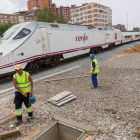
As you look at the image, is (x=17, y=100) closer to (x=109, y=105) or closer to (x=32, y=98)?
(x=32, y=98)

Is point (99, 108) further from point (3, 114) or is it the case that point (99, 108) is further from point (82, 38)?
point (82, 38)

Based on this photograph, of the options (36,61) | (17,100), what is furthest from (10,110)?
(36,61)

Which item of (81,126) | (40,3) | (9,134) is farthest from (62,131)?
(40,3)

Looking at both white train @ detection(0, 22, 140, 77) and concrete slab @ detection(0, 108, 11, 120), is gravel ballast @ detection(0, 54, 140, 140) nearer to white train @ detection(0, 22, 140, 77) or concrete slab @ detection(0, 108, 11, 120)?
concrete slab @ detection(0, 108, 11, 120)

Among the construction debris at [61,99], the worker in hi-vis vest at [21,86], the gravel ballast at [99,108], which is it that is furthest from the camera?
the construction debris at [61,99]

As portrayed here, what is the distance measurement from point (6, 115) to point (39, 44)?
6.33 m

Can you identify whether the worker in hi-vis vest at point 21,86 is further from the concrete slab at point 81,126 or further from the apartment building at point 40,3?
the apartment building at point 40,3

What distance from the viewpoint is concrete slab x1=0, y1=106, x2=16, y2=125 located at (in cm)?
425

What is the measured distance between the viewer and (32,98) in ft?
13.7

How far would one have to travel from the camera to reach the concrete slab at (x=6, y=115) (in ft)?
13.9

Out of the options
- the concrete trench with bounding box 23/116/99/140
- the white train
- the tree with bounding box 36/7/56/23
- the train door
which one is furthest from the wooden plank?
the tree with bounding box 36/7/56/23

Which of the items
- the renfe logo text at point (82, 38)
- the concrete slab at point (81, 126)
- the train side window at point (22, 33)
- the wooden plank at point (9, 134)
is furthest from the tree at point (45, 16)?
the wooden plank at point (9, 134)

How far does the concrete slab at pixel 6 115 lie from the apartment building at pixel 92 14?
67.7 meters

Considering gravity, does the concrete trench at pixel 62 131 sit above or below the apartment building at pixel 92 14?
below
